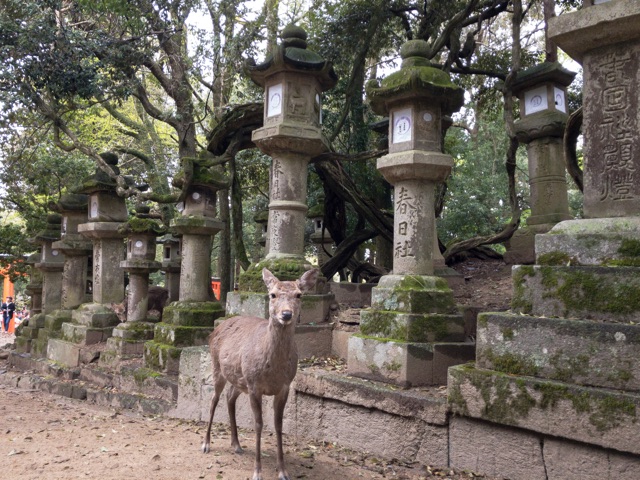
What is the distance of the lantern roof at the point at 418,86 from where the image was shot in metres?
4.96

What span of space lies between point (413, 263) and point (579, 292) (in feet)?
5.68

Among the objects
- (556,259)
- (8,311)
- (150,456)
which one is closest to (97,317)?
(150,456)

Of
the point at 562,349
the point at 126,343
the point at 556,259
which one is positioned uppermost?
the point at 556,259

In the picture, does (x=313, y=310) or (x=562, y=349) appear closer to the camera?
(x=562, y=349)

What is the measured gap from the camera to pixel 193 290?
7406 millimetres

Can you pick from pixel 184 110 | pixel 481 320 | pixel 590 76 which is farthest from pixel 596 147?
pixel 184 110

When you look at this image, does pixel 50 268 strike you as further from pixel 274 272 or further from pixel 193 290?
pixel 274 272

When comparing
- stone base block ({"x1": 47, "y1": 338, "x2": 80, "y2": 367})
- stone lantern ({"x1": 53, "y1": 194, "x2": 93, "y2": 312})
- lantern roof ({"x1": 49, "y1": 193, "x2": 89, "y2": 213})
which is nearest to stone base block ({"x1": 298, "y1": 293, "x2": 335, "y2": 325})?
stone base block ({"x1": 47, "y1": 338, "x2": 80, "y2": 367})

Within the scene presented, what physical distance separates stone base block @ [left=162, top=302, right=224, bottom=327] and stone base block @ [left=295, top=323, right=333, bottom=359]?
202 cm

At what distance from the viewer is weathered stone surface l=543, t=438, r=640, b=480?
3.07 m

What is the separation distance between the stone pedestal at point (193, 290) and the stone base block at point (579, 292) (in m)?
4.53

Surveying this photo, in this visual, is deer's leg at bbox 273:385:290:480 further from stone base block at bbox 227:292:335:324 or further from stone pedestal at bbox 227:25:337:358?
stone pedestal at bbox 227:25:337:358

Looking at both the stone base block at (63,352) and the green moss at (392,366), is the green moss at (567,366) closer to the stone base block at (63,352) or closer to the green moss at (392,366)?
the green moss at (392,366)

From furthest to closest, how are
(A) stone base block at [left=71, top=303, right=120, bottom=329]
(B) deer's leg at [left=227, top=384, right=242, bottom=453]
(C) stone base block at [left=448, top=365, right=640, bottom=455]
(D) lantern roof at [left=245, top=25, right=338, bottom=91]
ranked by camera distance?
(A) stone base block at [left=71, top=303, right=120, bottom=329] → (D) lantern roof at [left=245, top=25, right=338, bottom=91] → (B) deer's leg at [left=227, top=384, right=242, bottom=453] → (C) stone base block at [left=448, top=365, right=640, bottom=455]
